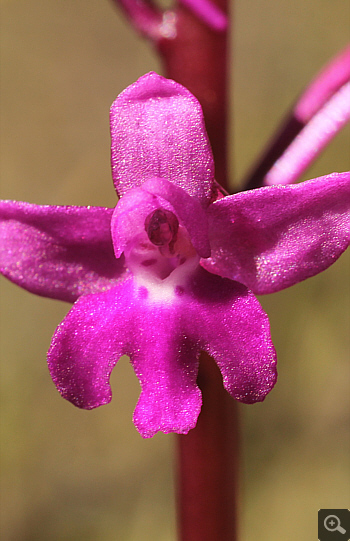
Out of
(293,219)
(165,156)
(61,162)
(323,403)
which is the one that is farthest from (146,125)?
(61,162)

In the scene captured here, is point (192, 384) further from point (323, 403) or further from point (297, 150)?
point (323, 403)

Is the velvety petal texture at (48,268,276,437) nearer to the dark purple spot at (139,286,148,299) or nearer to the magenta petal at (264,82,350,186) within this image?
the dark purple spot at (139,286,148,299)

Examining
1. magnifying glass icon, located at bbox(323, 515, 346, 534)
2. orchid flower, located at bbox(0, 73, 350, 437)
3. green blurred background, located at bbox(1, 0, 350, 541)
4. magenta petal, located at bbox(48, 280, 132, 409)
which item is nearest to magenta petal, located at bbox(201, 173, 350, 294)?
orchid flower, located at bbox(0, 73, 350, 437)

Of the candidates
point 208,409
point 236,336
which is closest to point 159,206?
point 236,336

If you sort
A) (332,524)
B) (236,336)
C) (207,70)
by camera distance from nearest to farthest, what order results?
(236,336), (207,70), (332,524)

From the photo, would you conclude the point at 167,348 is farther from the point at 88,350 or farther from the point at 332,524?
the point at 332,524

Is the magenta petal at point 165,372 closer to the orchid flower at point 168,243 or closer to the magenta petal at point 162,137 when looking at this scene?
the orchid flower at point 168,243
